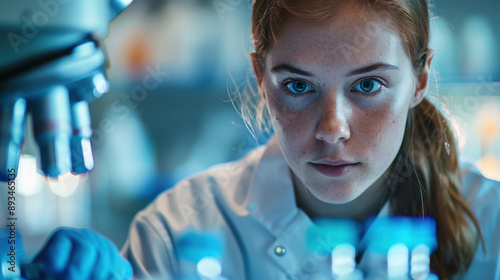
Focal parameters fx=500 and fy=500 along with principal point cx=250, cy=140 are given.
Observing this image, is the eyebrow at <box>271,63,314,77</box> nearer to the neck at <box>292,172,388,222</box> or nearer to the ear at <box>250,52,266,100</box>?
the ear at <box>250,52,266,100</box>

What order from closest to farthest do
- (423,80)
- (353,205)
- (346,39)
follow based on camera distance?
1. (346,39)
2. (423,80)
3. (353,205)

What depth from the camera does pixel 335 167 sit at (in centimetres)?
73

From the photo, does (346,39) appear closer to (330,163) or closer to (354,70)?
(354,70)

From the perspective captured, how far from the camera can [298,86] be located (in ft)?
2.38

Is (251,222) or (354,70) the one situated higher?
(354,70)

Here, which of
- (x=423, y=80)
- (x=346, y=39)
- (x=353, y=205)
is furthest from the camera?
(x=353, y=205)

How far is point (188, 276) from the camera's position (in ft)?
2.68

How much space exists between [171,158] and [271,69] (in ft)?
0.83

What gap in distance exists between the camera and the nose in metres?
0.68

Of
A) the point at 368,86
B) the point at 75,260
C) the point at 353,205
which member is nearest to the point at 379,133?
the point at 368,86

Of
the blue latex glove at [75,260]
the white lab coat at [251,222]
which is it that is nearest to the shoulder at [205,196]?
the white lab coat at [251,222]

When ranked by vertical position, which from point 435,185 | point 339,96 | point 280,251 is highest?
point 339,96

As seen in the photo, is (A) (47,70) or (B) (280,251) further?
(B) (280,251)

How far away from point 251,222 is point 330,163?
200 millimetres
